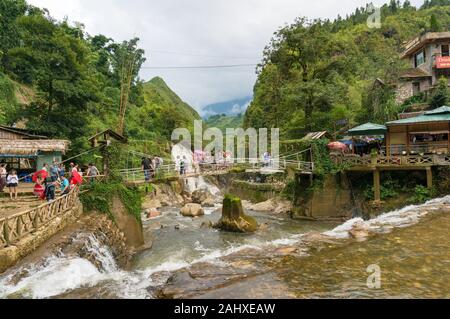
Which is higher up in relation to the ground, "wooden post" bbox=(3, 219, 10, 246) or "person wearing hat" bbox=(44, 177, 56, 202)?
"person wearing hat" bbox=(44, 177, 56, 202)

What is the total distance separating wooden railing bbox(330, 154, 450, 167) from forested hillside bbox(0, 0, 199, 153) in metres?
17.0

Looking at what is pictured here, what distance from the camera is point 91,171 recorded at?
1560 cm

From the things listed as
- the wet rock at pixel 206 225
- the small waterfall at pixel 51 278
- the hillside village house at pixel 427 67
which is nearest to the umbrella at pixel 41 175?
the small waterfall at pixel 51 278

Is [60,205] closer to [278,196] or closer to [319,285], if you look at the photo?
[319,285]

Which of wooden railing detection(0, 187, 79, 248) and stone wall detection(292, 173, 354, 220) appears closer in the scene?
wooden railing detection(0, 187, 79, 248)

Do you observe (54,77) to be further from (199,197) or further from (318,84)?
(318,84)

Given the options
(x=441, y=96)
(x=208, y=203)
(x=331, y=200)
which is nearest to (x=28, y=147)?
(x=208, y=203)

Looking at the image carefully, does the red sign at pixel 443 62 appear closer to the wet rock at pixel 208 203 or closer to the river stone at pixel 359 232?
the wet rock at pixel 208 203

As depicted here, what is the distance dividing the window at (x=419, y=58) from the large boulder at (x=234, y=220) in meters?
28.4

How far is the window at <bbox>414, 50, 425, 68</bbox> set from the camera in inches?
1361

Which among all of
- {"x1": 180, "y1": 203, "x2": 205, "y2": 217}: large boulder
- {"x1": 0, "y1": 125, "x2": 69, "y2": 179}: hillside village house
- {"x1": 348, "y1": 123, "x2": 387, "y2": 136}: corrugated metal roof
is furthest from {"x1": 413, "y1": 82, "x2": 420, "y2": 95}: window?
{"x1": 0, "y1": 125, "x2": 69, "y2": 179}: hillside village house

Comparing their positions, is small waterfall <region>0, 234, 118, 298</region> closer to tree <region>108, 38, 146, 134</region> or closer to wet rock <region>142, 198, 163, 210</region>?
wet rock <region>142, 198, 163, 210</region>

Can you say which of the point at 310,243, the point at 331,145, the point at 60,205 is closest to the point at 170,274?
the point at 310,243

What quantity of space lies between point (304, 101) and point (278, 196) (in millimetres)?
8877
